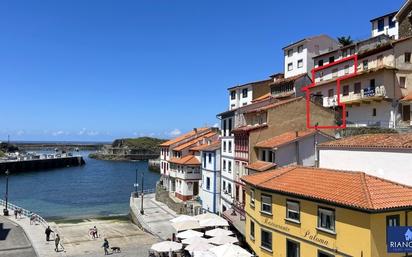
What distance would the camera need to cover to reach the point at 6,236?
1706 inches

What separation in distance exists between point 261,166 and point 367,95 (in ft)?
45.4

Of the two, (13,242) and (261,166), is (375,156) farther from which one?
(13,242)

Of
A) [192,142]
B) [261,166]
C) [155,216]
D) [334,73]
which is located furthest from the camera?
[192,142]

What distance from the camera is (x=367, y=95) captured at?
41.7m

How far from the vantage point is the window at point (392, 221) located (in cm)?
2012

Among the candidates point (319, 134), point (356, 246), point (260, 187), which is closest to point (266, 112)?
point (319, 134)

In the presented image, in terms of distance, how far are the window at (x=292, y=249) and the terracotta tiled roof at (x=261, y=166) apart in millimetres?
10392

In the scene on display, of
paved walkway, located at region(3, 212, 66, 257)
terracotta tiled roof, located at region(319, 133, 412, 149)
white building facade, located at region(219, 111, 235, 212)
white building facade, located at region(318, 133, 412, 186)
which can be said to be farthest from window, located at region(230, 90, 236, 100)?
terracotta tiled roof, located at region(319, 133, 412, 149)

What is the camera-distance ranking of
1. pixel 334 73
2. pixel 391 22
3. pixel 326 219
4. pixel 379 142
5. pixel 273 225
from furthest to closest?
pixel 391 22
pixel 334 73
pixel 273 225
pixel 379 142
pixel 326 219

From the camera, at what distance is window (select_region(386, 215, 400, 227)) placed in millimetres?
20125

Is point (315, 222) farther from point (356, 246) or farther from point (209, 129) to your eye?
point (209, 129)

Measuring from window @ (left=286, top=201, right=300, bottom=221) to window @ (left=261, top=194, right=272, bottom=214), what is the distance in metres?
1.91

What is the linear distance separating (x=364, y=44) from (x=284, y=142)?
78.0 feet

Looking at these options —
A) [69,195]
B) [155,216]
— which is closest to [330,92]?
[155,216]
